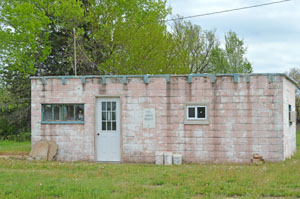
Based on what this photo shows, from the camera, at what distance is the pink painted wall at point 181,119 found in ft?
41.8

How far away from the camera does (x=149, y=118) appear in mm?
13336

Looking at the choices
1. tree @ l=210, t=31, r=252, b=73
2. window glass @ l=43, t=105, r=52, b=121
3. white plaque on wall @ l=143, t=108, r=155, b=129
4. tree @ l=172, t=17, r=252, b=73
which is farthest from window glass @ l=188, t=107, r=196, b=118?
tree @ l=210, t=31, r=252, b=73

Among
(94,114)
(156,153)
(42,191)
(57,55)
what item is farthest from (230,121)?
(57,55)

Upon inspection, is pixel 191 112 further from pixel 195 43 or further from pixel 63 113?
pixel 195 43

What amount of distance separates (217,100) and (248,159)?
218 cm

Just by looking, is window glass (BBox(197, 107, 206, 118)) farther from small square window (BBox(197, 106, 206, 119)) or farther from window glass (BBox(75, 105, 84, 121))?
window glass (BBox(75, 105, 84, 121))

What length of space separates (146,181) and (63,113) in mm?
5595

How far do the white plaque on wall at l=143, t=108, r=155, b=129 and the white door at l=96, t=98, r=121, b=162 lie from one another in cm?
96

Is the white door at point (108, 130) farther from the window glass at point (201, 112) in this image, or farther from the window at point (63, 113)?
the window glass at point (201, 112)

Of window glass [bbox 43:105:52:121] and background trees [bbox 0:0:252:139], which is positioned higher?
background trees [bbox 0:0:252:139]

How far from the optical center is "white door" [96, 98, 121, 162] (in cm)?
1355

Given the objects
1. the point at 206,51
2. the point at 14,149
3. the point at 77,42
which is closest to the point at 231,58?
the point at 206,51

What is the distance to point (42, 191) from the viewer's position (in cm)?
822

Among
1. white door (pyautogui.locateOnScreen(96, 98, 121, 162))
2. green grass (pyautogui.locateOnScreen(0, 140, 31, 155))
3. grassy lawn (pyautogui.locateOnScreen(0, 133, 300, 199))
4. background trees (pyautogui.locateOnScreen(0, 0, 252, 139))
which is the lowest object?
grassy lawn (pyautogui.locateOnScreen(0, 133, 300, 199))
